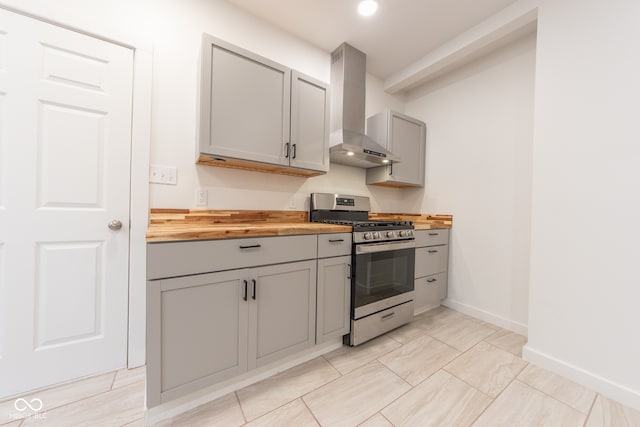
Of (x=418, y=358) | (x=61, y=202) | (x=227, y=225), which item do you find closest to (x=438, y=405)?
(x=418, y=358)

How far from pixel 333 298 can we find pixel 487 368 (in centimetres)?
110

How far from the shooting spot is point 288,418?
3.83 feet

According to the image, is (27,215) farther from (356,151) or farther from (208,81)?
(356,151)

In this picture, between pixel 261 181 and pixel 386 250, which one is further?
pixel 261 181

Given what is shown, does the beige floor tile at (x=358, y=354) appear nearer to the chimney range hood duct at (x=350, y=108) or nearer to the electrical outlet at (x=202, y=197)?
the electrical outlet at (x=202, y=197)

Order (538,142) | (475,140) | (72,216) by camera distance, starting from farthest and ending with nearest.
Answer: (475,140) → (538,142) → (72,216)

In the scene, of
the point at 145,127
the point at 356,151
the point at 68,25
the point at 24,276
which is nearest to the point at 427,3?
the point at 356,151

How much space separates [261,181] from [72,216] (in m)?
1.19

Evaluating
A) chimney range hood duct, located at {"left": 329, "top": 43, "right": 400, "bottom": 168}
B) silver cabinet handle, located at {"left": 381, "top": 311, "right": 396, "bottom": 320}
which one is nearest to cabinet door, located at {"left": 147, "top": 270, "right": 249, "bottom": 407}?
silver cabinet handle, located at {"left": 381, "top": 311, "right": 396, "bottom": 320}

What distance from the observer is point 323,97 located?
6.57ft

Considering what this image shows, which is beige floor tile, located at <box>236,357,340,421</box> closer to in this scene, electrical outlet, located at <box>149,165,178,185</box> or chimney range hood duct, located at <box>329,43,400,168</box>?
electrical outlet, located at <box>149,165,178,185</box>

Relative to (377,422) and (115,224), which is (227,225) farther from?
(377,422)

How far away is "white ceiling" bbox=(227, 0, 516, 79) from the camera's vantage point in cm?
186

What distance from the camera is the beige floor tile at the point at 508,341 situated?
181 cm
